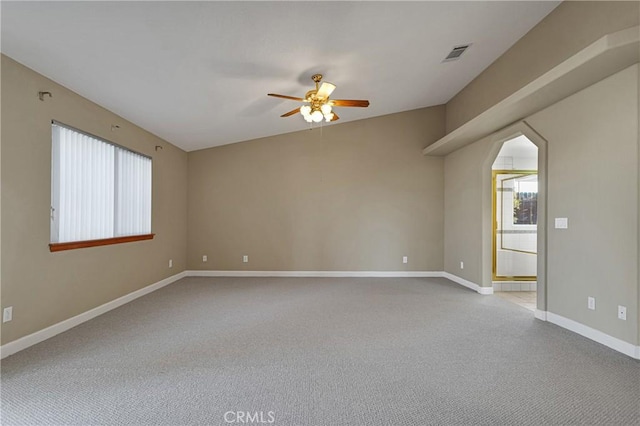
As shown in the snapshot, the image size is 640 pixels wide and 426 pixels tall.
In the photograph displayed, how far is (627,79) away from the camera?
2.61 metres

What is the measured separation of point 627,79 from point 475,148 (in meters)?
2.42

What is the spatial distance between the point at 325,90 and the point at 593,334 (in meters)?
3.72

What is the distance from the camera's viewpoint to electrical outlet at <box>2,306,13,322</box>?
257 centimetres

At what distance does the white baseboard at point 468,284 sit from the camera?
4828 mm

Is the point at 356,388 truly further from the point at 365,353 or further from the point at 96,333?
the point at 96,333

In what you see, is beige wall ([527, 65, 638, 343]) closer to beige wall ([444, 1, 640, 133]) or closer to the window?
beige wall ([444, 1, 640, 133])

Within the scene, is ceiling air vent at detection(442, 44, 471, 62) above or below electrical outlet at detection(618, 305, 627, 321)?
above

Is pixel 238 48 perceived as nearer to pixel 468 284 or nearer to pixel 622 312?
pixel 622 312

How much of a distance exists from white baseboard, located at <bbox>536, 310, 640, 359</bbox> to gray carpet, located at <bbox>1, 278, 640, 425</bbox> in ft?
0.33

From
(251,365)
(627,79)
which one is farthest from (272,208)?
(627,79)

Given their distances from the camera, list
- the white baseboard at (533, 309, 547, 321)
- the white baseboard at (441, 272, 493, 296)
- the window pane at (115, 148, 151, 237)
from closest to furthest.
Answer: the white baseboard at (533, 309, 547, 321) < the window pane at (115, 148, 151, 237) < the white baseboard at (441, 272, 493, 296)

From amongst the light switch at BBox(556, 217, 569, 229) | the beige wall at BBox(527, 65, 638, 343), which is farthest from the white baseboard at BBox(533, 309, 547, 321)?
the light switch at BBox(556, 217, 569, 229)

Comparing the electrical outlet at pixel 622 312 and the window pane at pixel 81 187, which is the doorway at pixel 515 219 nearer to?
the electrical outlet at pixel 622 312

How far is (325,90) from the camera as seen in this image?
3.45 meters
